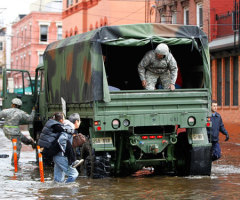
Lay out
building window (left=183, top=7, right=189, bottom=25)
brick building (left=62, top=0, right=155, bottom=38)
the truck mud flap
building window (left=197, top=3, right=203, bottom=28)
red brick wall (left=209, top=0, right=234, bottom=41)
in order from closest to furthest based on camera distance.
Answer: the truck mud flap
red brick wall (left=209, top=0, right=234, bottom=41)
building window (left=197, top=3, right=203, bottom=28)
building window (left=183, top=7, right=189, bottom=25)
brick building (left=62, top=0, right=155, bottom=38)

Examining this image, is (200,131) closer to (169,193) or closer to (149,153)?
(149,153)

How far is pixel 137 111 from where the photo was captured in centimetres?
1250

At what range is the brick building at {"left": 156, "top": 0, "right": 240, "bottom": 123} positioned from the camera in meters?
34.6

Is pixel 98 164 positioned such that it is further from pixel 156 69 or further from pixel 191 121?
pixel 156 69

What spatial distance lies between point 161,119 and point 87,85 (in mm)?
1503

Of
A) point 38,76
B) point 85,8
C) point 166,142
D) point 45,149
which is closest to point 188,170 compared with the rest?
point 166,142

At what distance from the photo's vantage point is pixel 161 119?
12.6m

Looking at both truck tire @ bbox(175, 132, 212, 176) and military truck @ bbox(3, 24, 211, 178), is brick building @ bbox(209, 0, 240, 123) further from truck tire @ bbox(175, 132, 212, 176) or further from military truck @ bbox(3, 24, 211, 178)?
truck tire @ bbox(175, 132, 212, 176)

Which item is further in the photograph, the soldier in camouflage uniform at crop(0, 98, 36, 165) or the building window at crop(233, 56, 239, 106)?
the building window at crop(233, 56, 239, 106)

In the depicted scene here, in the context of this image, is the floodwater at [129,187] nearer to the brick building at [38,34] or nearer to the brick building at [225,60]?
the brick building at [225,60]

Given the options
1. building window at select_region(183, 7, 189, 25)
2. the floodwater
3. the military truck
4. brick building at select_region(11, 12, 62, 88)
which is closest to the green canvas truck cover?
the military truck

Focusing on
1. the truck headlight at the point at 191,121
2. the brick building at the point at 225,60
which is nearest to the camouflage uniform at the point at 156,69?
the truck headlight at the point at 191,121

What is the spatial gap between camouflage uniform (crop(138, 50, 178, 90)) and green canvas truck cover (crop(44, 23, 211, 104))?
415 mm

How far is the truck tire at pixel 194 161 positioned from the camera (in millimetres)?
12852
